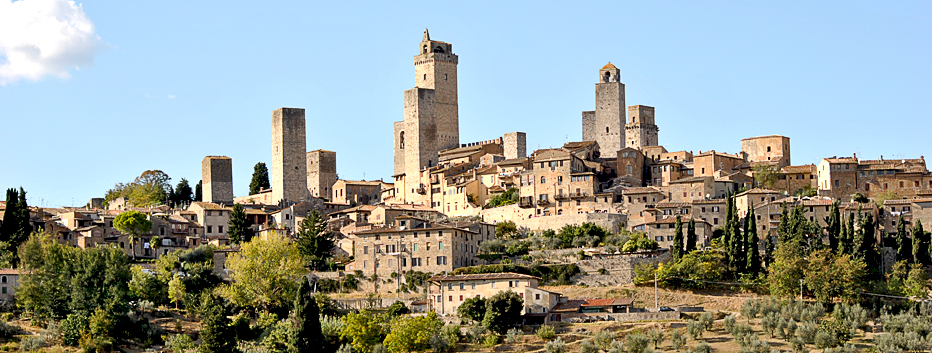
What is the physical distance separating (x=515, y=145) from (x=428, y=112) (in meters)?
8.08

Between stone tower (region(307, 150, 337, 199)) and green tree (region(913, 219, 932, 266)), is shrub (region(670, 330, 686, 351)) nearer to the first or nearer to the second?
green tree (region(913, 219, 932, 266))

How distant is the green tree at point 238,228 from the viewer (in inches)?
3487

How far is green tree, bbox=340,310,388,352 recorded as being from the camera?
64812 millimetres

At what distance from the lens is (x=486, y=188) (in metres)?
Answer: 98.4

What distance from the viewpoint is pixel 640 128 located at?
113m

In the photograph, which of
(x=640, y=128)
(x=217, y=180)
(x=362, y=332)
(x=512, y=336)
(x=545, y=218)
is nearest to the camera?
(x=362, y=332)

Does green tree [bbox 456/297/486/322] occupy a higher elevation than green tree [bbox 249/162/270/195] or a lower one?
lower

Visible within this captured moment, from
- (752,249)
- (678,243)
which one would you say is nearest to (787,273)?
(752,249)

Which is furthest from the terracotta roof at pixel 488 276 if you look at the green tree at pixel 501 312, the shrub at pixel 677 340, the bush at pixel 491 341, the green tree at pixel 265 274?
the shrub at pixel 677 340

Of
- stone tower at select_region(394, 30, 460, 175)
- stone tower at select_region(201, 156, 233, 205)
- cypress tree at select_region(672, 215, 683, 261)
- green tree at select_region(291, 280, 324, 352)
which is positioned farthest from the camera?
stone tower at select_region(394, 30, 460, 175)

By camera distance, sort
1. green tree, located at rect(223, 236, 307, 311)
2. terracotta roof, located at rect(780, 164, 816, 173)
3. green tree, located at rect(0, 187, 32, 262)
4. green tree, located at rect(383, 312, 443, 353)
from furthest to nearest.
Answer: terracotta roof, located at rect(780, 164, 816, 173) < green tree, located at rect(0, 187, 32, 262) < green tree, located at rect(223, 236, 307, 311) < green tree, located at rect(383, 312, 443, 353)

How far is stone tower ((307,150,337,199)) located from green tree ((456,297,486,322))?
1806 inches

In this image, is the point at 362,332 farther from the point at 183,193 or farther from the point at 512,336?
the point at 183,193

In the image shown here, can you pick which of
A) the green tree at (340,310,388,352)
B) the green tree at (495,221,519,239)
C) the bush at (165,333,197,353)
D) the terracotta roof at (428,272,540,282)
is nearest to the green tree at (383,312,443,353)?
the green tree at (340,310,388,352)
